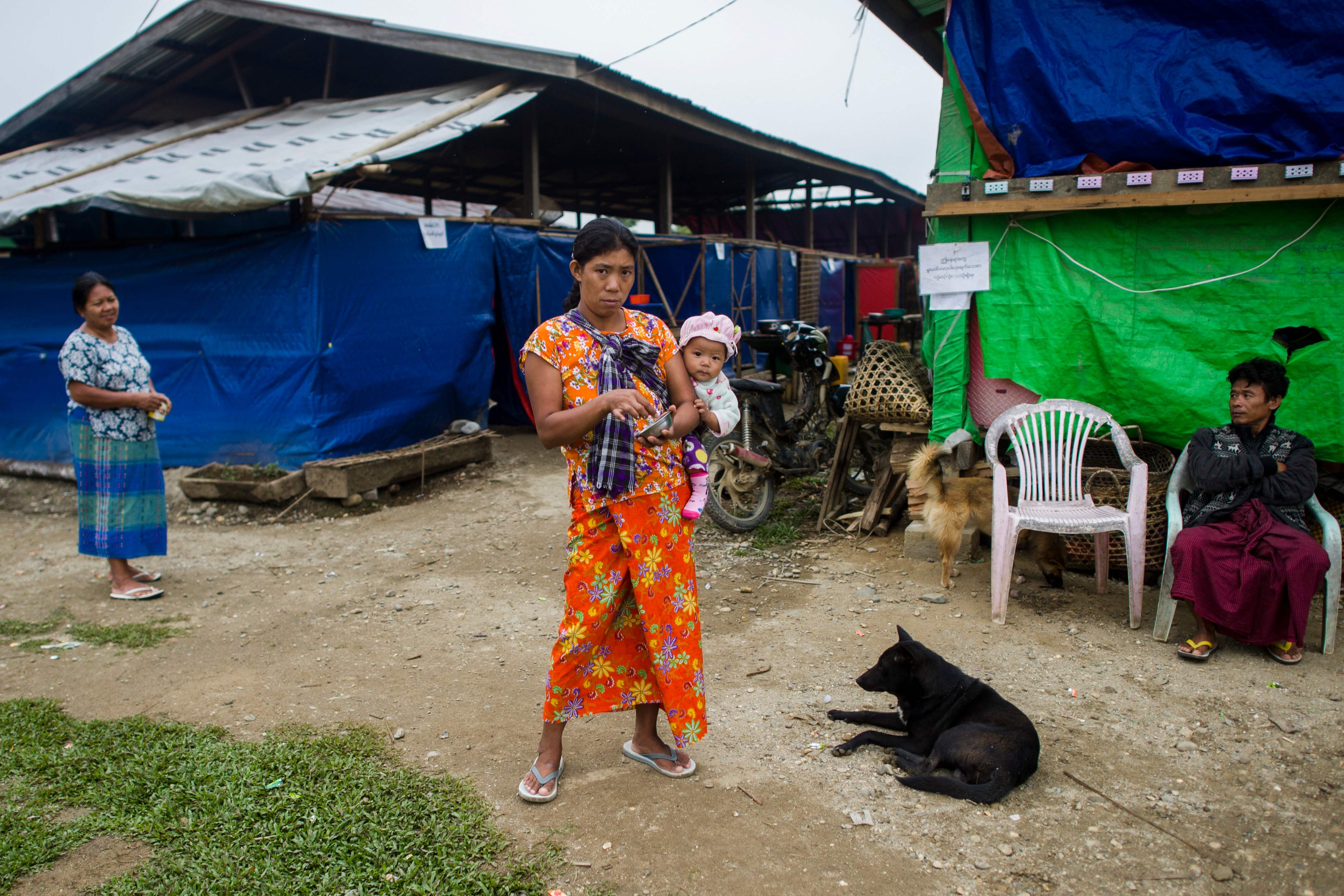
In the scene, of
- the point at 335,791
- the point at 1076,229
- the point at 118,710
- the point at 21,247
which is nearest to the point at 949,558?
the point at 1076,229

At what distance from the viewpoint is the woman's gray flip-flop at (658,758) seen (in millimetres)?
2734

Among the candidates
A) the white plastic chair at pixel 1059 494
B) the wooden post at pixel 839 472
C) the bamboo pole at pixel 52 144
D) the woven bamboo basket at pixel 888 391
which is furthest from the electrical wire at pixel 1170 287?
the bamboo pole at pixel 52 144

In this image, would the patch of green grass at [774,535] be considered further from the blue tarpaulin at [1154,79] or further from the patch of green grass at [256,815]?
the patch of green grass at [256,815]

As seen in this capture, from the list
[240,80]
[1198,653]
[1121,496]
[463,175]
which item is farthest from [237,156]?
[1198,653]

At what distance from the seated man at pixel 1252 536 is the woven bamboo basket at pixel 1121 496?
1.83 feet

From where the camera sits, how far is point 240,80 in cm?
949

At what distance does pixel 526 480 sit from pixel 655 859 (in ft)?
17.5

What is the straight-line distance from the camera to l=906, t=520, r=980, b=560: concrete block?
4.96m

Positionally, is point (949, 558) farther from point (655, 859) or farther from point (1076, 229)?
point (655, 859)

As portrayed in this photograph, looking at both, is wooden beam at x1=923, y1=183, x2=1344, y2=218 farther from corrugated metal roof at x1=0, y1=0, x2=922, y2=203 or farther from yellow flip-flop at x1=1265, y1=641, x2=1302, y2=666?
corrugated metal roof at x1=0, y1=0, x2=922, y2=203

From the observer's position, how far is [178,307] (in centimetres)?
753

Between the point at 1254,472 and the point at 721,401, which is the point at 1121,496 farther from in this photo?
the point at 721,401

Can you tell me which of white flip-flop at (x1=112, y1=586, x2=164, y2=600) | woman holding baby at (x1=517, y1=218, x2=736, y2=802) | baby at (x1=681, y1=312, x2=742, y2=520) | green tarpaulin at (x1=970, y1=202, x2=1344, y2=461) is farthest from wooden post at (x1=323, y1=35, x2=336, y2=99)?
woman holding baby at (x1=517, y1=218, x2=736, y2=802)

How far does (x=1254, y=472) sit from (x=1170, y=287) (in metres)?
1.30
